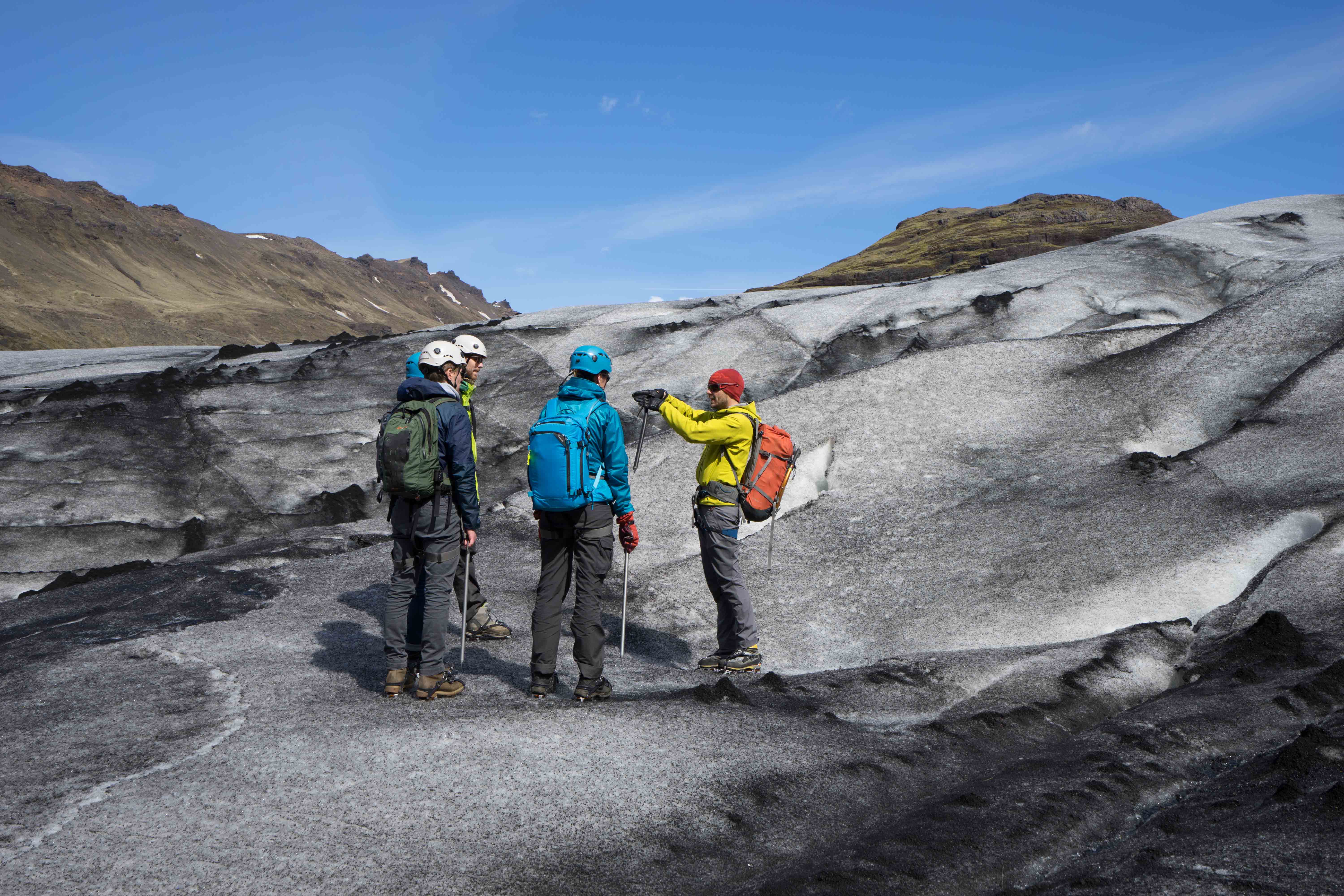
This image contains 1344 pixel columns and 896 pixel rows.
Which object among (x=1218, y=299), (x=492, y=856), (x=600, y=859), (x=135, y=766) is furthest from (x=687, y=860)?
(x=1218, y=299)

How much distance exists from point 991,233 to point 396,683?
115 metres

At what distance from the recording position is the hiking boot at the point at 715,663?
8.44 meters

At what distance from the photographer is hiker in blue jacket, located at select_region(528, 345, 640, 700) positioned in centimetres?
679

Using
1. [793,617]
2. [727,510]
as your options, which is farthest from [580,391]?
[793,617]

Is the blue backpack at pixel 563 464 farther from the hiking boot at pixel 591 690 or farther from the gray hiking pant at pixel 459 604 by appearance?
the hiking boot at pixel 591 690

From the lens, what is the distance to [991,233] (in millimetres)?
109875

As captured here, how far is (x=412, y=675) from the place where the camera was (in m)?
6.94

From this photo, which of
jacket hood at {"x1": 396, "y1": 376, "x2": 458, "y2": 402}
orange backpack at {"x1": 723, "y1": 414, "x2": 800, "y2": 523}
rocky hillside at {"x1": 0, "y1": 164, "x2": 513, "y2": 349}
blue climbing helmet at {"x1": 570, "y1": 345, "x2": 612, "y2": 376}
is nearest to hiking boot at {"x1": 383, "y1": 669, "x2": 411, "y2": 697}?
jacket hood at {"x1": 396, "y1": 376, "x2": 458, "y2": 402}

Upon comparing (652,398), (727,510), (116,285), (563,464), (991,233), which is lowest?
(727,510)

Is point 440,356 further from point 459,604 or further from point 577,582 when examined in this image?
point 459,604

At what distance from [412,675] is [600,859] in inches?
111

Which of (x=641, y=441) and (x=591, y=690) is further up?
(x=641, y=441)

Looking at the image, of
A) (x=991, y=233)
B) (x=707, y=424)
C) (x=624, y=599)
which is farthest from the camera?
(x=991, y=233)

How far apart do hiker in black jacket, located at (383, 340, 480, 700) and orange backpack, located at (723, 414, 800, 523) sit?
8.80 feet
